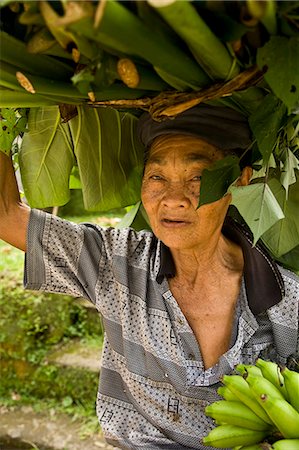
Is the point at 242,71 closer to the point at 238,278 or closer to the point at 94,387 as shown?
the point at 238,278

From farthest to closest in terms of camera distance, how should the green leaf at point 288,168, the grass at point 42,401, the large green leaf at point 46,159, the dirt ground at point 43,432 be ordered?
the grass at point 42,401 < the dirt ground at point 43,432 < the large green leaf at point 46,159 < the green leaf at point 288,168

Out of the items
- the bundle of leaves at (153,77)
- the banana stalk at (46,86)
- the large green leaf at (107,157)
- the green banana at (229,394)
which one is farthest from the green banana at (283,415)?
the large green leaf at (107,157)

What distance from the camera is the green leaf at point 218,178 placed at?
4.25 feet

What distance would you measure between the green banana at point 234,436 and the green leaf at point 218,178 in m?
0.44

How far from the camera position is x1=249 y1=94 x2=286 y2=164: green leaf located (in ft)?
3.91

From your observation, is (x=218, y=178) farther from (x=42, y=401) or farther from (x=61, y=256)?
(x=42, y=401)

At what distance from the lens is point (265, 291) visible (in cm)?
163

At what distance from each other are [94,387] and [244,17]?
3.47 metres

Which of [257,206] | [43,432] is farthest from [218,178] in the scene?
[43,432]

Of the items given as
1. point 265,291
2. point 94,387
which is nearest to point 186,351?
point 265,291

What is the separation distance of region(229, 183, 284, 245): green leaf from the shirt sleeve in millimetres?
533

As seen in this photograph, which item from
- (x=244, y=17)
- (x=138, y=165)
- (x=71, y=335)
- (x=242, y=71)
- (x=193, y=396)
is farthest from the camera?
(x=71, y=335)

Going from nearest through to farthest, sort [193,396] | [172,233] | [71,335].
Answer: [172,233], [193,396], [71,335]

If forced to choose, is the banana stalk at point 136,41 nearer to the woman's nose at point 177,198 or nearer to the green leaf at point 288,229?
the woman's nose at point 177,198
